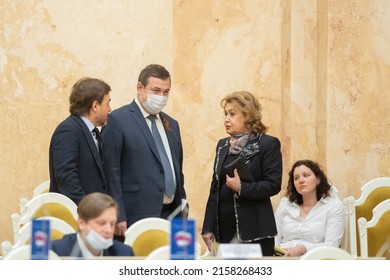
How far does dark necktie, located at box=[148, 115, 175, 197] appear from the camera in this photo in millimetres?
6228

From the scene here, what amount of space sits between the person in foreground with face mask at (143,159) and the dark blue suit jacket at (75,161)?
0.11m

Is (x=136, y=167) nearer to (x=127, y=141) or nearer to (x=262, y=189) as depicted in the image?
(x=127, y=141)

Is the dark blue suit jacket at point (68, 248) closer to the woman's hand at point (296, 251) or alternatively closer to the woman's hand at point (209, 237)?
the woman's hand at point (209, 237)

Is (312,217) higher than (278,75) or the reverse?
the reverse

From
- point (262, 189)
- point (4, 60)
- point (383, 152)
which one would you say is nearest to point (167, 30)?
point (4, 60)

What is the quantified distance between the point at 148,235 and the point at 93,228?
0.97 m

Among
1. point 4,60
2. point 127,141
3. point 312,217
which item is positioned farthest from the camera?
point 4,60

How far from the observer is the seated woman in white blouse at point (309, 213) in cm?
684

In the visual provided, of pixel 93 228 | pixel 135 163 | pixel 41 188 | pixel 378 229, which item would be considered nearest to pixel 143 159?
pixel 135 163

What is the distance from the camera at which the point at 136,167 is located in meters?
6.18

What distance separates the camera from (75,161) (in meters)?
6.02

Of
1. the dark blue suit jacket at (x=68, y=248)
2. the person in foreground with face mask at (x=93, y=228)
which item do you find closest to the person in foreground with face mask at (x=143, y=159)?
the dark blue suit jacket at (x=68, y=248)

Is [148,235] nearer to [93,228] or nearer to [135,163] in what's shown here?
[93,228]

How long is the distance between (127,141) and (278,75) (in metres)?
2.93
